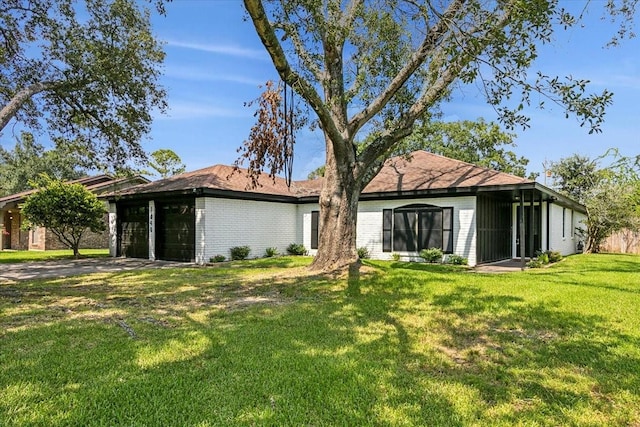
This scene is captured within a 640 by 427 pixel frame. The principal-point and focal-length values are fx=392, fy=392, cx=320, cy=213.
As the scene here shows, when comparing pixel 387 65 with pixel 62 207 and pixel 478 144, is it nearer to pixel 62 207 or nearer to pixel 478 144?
pixel 62 207

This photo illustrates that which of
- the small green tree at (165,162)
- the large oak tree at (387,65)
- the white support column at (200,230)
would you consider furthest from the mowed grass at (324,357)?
the small green tree at (165,162)

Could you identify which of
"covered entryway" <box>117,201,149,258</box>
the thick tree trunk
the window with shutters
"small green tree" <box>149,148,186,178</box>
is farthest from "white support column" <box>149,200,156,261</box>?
"small green tree" <box>149,148,186,178</box>

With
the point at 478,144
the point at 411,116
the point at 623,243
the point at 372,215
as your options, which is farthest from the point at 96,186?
the point at 623,243

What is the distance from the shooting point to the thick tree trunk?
370 inches

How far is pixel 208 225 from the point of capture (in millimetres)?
13445

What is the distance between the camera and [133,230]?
16.0 m

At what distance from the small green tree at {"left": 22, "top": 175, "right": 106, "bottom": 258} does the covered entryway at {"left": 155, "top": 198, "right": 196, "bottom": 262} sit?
9.49 feet

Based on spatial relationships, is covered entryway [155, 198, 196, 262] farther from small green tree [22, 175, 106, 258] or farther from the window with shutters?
the window with shutters

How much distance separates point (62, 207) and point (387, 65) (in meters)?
12.8

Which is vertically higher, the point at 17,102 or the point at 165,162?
the point at 165,162

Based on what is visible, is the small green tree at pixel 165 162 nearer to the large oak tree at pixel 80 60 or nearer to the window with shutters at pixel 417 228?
the large oak tree at pixel 80 60

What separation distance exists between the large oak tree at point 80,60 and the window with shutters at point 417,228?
29.7ft

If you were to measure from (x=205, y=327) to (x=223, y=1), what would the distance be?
22.1 feet

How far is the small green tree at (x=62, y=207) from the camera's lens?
1443 cm
